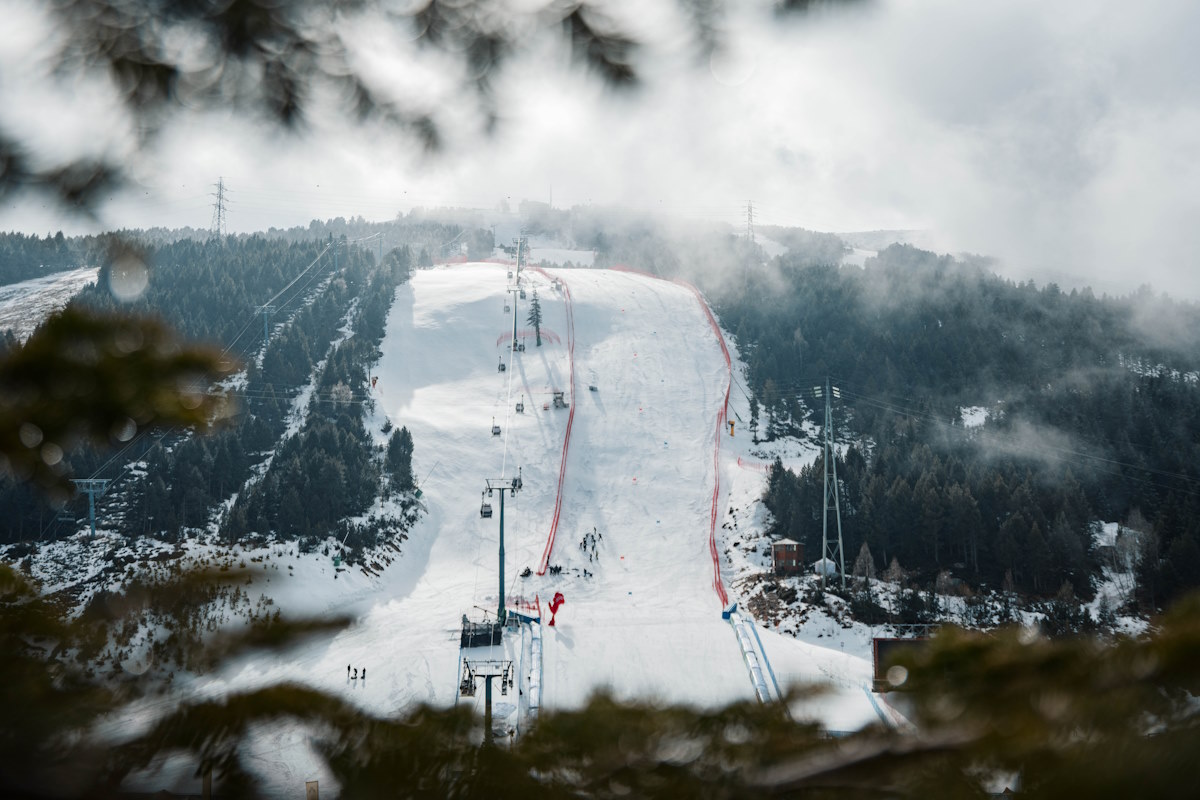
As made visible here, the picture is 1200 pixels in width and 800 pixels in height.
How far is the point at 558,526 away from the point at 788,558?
33.2ft

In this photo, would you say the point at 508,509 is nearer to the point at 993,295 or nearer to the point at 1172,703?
the point at 1172,703

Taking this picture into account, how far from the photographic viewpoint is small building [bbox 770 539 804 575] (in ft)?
92.8

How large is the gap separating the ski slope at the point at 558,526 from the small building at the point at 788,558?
2602 millimetres

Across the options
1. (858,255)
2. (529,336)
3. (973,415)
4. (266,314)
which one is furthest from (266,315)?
(858,255)

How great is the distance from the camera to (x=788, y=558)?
93.1ft

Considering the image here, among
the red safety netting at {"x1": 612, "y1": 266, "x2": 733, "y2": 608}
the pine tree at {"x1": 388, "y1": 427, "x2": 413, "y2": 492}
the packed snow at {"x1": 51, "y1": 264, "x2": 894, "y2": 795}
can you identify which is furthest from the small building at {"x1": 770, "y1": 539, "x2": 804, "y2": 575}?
the pine tree at {"x1": 388, "y1": 427, "x2": 413, "y2": 492}

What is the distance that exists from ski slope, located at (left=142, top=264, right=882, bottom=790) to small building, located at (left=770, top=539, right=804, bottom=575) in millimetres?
2602

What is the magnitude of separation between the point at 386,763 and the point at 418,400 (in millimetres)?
45872

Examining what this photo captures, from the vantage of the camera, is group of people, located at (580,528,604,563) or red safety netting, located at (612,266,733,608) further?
group of people, located at (580,528,604,563)

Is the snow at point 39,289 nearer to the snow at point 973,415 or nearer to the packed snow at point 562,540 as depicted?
the packed snow at point 562,540

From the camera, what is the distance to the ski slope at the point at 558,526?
16.3m

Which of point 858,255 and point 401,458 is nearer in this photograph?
point 401,458

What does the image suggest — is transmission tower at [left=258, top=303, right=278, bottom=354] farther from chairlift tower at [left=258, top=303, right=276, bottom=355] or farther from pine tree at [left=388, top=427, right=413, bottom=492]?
pine tree at [left=388, top=427, right=413, bottom=492]

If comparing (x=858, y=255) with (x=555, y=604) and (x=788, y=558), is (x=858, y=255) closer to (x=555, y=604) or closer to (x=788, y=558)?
(x=788, y=558)
